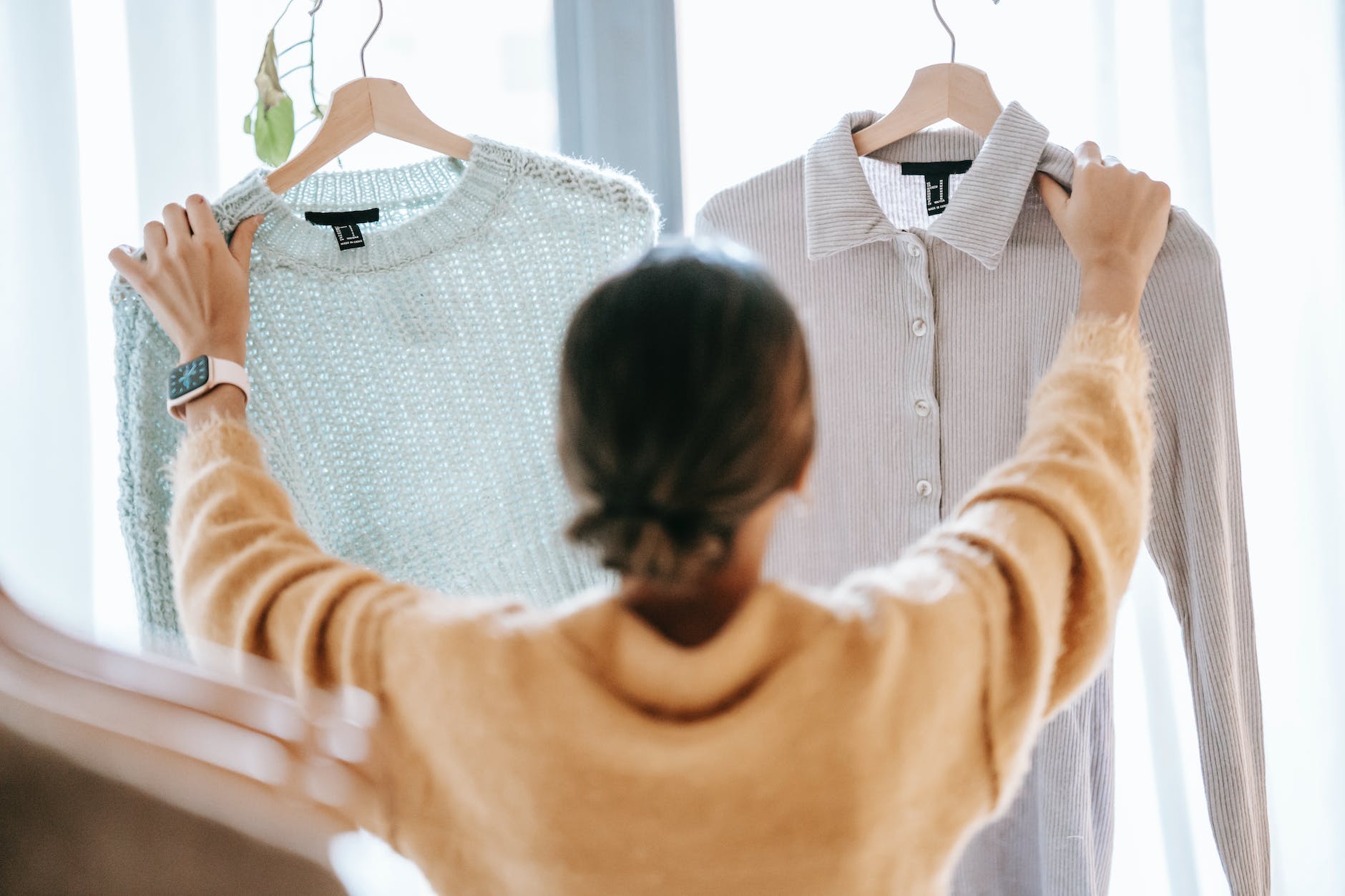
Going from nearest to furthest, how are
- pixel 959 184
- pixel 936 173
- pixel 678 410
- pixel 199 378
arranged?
pixel 678 410, pixel 199 378, pixel 959 184, pixel 936 173

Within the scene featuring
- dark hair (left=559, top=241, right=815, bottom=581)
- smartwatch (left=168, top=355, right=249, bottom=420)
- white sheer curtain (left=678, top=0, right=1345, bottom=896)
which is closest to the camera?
dark hair (left=559, top=241, right=815, bottom=581)

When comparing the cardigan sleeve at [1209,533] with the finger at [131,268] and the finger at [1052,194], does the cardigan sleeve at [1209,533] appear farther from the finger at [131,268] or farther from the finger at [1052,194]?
the finger at [131,268]

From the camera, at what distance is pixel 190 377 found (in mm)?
725

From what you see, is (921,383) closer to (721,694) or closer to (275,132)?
(721,694)

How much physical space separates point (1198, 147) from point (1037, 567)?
78 cm

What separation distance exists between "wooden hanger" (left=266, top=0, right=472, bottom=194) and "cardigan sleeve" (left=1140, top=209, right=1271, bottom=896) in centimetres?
63

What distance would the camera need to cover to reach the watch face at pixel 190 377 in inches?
28.4

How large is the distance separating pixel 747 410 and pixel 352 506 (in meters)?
0.47

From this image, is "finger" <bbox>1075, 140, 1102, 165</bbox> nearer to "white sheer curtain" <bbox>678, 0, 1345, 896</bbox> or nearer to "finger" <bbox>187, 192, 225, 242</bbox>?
"white sheer curtain" <bbox>678, 0, 1345, 896</bbox>

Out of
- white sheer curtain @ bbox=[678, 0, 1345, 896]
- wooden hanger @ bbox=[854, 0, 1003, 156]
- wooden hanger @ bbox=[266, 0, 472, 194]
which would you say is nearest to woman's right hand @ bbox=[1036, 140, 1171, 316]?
wooden hanger @ bbox=[854, 0, 1003, 156]

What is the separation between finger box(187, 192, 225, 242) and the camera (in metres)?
0.78

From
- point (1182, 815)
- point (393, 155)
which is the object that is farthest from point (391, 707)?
point (1182, 815)

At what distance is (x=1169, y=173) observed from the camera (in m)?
1.15

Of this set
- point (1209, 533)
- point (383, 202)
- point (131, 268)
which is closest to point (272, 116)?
point (383, 202)
